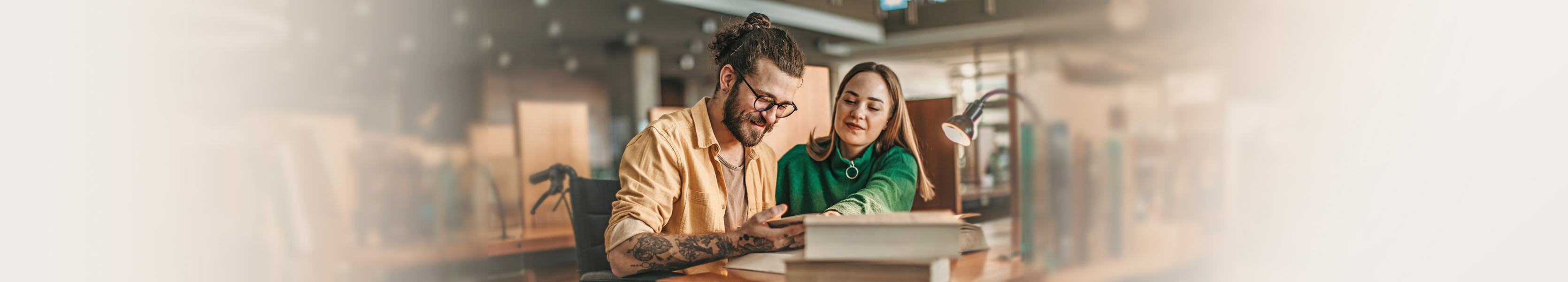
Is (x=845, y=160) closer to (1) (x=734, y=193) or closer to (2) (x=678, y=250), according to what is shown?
(1) (x=734, y=193)

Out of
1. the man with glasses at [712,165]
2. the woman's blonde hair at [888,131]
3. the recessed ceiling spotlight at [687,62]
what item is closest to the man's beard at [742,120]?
the man with glasses at [712,165]

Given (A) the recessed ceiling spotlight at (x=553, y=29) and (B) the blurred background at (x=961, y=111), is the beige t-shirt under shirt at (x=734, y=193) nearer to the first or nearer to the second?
(B) the blurred background at (x=961, y=111)

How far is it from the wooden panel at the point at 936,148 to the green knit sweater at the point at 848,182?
1.7 inches

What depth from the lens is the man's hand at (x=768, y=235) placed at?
47.0 inches

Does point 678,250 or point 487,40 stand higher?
point 487,40

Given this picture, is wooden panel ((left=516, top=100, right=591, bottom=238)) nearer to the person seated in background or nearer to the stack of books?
the person seated in background

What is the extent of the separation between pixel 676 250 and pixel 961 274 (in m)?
0.50

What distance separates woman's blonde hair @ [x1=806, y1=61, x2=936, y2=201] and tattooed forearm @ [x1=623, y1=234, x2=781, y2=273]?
1.08 feet

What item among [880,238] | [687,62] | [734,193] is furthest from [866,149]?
[687,62]

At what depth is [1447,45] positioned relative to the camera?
214 centimetres

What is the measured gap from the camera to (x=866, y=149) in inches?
57.9

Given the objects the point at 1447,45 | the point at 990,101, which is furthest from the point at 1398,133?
the point at 990,101

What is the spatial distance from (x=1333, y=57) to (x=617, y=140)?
244cm

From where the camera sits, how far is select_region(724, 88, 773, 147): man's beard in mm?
1436
